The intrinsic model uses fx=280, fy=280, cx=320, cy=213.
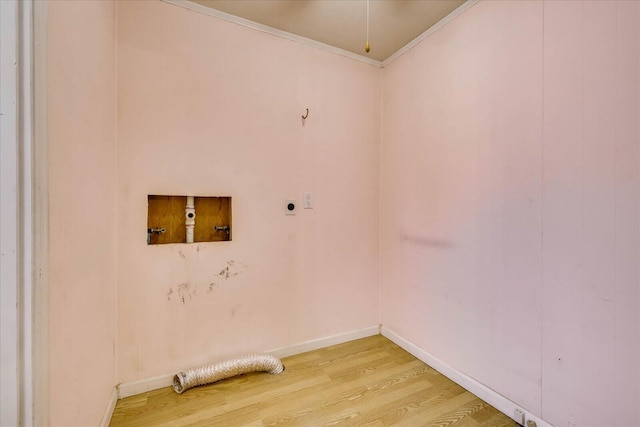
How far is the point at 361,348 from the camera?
2.26m

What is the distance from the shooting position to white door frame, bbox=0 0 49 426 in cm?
71

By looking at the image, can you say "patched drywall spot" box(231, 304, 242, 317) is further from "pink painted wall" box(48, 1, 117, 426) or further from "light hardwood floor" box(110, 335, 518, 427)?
"pink painted wall" box(48, 1, 117, 426)

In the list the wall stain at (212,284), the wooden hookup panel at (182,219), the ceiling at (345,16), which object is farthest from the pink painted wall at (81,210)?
the ceiling at (345,16)

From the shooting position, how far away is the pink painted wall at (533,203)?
3.79 ft

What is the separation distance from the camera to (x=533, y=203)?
1430 mm

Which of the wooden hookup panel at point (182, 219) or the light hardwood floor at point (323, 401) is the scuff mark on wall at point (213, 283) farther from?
the light hardwood floor at point (323, 401)

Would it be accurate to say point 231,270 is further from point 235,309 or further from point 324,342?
point 324,342

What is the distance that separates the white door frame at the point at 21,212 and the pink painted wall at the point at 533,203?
197cm

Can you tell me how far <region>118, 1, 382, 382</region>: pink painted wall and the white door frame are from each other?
0.95 m

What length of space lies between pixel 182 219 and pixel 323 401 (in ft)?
4.68

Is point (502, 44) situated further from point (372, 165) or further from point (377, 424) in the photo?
point (377, 424)

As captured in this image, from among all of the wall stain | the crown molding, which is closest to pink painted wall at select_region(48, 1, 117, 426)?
the wall stain

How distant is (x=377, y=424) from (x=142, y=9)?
8.91ft

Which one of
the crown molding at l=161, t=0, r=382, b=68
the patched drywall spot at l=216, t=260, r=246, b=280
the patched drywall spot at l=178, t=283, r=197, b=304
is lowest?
the patched drywall spot at l=178, t=283, r=197, b=304
